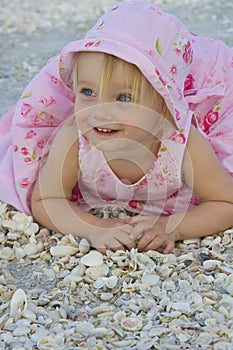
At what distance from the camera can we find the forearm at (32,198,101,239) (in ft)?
7.26

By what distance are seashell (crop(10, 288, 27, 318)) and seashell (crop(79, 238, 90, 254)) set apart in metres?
0.28

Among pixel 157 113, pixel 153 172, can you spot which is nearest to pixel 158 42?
pixel 157 113

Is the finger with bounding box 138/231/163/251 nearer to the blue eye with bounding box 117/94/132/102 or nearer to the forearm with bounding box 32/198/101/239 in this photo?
the forearm with bounding box 32/198/101/239

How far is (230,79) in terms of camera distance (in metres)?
2.51

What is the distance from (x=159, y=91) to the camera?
206cm

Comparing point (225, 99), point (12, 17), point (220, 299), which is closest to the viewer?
point (220, 299)

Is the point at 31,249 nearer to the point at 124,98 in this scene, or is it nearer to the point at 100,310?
the point at 100,310

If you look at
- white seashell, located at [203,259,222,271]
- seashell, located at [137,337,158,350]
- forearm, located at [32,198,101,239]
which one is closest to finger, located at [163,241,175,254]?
white seashell, located at [203,259,222,271]

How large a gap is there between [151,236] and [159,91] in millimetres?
413

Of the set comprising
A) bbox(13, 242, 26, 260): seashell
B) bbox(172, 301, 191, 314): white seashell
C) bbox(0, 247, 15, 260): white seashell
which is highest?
bbox(172, 301, 191, 314): white seashell

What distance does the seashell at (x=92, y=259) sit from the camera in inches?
81.7

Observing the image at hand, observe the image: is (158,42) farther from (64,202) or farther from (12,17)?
(12,17)

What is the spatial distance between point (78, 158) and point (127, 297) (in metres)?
0.55

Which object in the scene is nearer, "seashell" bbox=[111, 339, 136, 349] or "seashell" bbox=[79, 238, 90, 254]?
"seashell" bbox=[111, 339, 136, 349]
